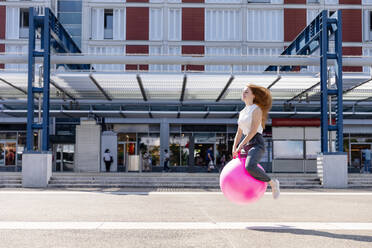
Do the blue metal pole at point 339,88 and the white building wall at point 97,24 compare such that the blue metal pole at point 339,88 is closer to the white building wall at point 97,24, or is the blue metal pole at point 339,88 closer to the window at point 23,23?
the white building wall at point 97,24

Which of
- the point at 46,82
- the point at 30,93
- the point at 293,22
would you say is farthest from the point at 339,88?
the point at 293,22

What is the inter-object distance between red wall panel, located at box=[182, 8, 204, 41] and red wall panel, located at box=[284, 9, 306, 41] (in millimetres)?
6637

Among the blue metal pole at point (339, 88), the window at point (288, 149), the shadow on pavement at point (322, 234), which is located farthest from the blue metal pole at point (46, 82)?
the window at point (288, 149)

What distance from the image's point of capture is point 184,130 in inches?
1305

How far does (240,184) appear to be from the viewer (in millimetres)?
5738

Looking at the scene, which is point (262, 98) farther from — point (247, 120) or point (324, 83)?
point (324, 83)

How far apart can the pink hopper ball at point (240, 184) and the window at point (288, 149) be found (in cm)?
1817

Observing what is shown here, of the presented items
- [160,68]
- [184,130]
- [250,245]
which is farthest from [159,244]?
[160,68]

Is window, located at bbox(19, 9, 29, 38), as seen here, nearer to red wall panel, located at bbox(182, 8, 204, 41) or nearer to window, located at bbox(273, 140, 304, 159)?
red wall panel, located at bbox(182, 8, 204, 41)

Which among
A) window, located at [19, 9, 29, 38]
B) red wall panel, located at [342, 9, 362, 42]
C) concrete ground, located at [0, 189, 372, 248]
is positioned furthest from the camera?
red wall panel, located at [342, 9, 362, 42]

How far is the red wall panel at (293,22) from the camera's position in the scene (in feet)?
119

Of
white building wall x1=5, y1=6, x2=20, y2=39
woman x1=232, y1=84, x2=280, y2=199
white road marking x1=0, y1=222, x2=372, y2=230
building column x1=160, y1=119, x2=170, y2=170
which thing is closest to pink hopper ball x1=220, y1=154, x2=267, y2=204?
woman x1=232, y1=84, x2=280, y2=199

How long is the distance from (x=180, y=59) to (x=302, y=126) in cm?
957

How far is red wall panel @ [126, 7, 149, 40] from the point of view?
1422 inches
